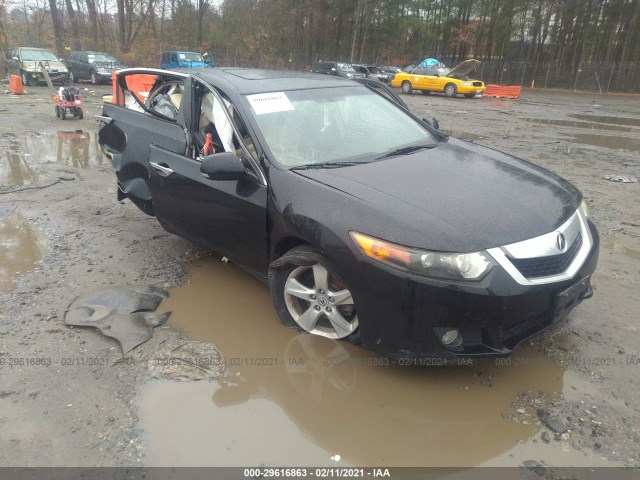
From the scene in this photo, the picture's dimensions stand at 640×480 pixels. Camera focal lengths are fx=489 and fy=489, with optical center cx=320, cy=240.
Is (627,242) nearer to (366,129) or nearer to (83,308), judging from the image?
(366,129)

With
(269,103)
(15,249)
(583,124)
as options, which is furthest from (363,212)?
(583,124)

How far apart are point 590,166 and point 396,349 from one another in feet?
24.4

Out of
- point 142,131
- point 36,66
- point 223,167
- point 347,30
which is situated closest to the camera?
point 223,167

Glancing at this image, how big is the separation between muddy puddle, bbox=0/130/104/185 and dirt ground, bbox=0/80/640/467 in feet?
10.8

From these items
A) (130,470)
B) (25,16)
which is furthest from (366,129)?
(25,16)

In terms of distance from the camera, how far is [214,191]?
3.64 metres

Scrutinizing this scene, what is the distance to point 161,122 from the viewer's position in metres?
4.40

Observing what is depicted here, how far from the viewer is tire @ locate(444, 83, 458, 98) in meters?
24.7

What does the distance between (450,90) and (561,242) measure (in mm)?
23994

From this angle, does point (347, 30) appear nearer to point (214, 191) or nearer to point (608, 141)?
point (608, 141)

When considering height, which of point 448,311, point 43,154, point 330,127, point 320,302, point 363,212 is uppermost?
point 330,127

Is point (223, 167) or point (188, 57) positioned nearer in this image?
point (223, 167)

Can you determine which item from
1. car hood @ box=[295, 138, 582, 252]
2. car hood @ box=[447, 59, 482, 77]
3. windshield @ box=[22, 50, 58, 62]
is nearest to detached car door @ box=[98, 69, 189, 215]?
car hood @ box=[295, 138, 582, 252]

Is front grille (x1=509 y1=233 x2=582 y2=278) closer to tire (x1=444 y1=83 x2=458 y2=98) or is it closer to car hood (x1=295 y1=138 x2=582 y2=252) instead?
car hood (x1=295 y1=138 x2=582 y2=252)
